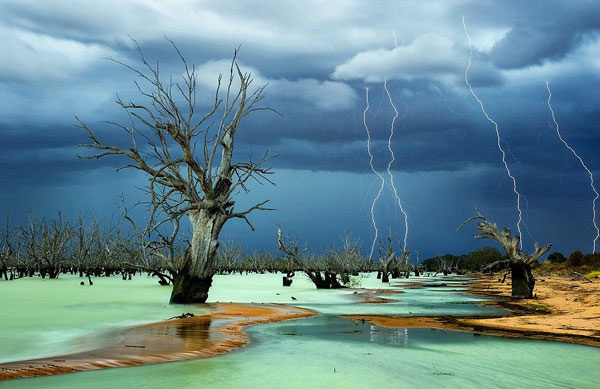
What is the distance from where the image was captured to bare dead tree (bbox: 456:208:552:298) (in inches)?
922

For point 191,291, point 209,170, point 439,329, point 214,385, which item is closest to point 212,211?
point 209,170

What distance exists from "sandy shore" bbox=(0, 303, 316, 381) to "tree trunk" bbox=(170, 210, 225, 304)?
359 cm

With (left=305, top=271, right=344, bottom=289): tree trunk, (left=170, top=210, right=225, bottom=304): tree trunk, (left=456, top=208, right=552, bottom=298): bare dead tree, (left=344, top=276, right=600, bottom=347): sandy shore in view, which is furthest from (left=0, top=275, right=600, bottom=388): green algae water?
(left=305, top=271, right=344, bottom=289): tree trunk

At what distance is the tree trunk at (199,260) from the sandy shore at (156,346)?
359 centimetres

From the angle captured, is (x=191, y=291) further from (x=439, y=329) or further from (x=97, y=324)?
(x=439, y=329)

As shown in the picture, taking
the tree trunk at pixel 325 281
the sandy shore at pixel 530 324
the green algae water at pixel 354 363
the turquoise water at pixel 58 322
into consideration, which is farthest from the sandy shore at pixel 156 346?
the tree trunk at pixel 325 281

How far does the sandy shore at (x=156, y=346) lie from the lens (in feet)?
23.0

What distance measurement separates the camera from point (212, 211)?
17.6m

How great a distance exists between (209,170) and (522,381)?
11957 mm

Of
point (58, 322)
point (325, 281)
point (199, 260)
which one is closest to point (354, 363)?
point (58, 322)

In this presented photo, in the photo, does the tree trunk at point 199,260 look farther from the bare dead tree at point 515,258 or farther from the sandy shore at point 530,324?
the bare dead tree at point 515,258

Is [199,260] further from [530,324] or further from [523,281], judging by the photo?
[523,281]

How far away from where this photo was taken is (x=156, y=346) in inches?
344

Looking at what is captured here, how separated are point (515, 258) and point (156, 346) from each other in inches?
750
